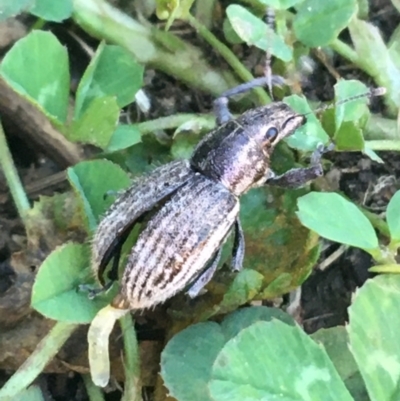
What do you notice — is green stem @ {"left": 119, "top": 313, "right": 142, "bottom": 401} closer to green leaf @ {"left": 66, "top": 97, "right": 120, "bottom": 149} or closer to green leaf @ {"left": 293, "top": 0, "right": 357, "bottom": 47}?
green leaf @ {"left": 66, "top": 97, "right": 120, "bottom": 149}

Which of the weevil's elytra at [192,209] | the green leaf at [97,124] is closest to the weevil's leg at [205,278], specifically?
the weevil's elytra at [192,209]

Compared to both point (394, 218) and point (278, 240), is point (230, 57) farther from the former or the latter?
point (394, 218)

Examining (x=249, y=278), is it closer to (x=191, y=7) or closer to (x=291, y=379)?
(x=291, y=379)

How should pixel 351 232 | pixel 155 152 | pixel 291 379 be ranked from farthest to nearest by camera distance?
pixel 155 152 → pixel 351 232 → pixel 291 379

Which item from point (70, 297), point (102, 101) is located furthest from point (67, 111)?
point (70, 297)

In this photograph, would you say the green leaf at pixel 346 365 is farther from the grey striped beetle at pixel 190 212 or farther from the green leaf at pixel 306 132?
the green leaf at pixel 306 132

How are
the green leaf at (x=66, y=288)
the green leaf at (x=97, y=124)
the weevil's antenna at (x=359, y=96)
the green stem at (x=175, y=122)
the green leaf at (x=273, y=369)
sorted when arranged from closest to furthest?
the green leaf at (x=273, y=369) < the green leaf at (x=66, y=288) < the green leaf at (x=97, y=124) < the weevil's antenna at (x=359, y=96) < the green stem at (x=175, y=122)

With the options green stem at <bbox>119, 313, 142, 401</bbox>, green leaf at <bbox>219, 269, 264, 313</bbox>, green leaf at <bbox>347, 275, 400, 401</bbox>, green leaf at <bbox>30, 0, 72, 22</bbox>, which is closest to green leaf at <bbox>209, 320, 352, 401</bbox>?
green leaf at <bbox>347, 275, 400, 401</bbox>
